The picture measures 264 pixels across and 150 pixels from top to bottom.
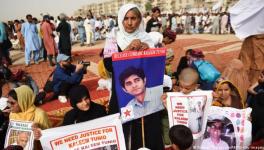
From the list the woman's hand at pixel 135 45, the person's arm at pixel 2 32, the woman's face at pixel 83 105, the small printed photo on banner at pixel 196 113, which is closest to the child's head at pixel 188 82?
the small printed photo on banner at pixel 196 113

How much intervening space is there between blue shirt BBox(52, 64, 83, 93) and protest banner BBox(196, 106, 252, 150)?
4.13 metres

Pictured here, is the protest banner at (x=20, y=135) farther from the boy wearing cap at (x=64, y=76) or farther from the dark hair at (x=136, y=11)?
the boy wearing cap at (x=64, y=76)

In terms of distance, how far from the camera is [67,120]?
2842 millimetres

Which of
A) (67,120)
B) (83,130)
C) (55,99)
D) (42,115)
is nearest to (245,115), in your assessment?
(83,130)

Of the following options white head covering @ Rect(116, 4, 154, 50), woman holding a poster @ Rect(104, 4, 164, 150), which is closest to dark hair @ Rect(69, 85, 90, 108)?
woman holding a poster @ Rect(104, 4, 164, 150)

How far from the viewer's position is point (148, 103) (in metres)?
2.79

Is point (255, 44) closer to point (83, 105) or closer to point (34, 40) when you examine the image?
point (83, 105)

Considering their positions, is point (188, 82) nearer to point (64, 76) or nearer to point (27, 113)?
point (27, 113)

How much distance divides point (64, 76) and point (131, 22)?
3.91 metres

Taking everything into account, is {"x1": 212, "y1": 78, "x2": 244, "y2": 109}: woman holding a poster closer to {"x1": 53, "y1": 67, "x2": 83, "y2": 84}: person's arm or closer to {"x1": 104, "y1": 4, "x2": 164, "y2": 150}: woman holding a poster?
{"x1": 104, "y1": 4, "x2": 164, "y2": 150}: woman holding a poster

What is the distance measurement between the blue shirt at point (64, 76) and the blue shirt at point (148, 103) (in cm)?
379

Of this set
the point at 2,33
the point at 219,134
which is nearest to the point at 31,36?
the point at 2,33

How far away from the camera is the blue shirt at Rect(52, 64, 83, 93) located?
20.9 feet

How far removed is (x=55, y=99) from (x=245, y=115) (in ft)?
16.2
